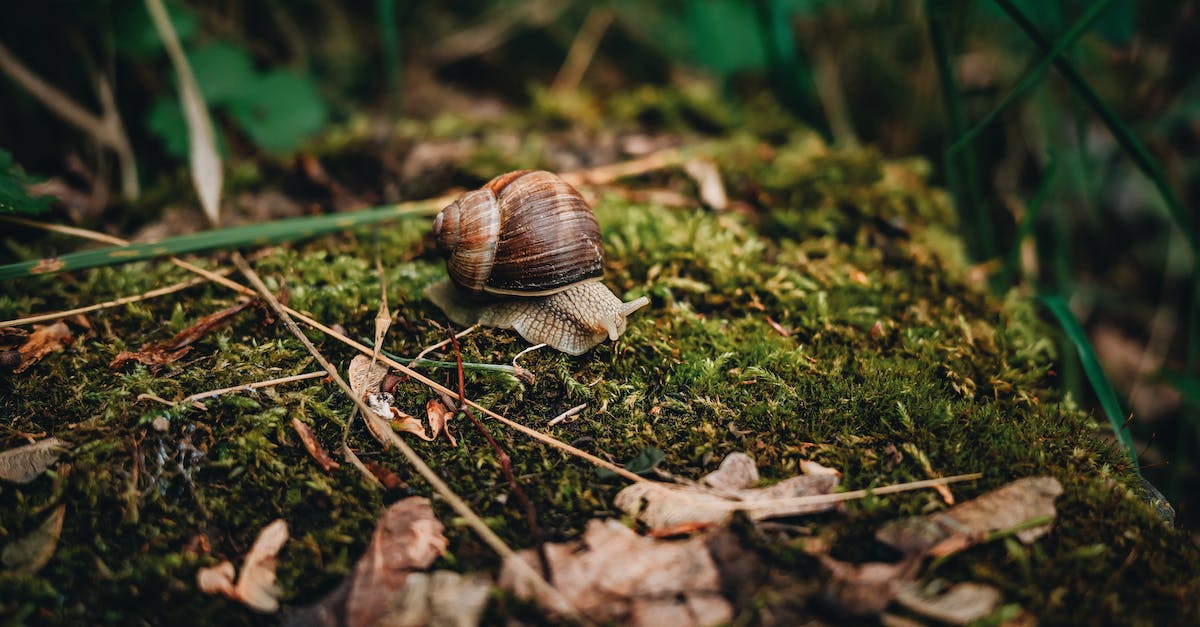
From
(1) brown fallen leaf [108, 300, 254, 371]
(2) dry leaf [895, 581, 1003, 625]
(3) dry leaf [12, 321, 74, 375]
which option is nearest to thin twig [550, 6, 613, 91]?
(1) brown fallen leaf [108, 300, 254, 371]

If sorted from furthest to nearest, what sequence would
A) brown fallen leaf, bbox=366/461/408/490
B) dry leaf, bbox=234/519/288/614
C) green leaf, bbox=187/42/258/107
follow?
green leaf, bbox=187/42/258/107 → brown fallen leaf, bbox=366/461/408/490 → dry leaf, bbox=234/519/288/614

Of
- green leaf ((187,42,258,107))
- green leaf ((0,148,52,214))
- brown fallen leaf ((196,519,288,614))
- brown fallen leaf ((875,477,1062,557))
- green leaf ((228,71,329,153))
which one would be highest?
green leaf ((187,42,258,107))

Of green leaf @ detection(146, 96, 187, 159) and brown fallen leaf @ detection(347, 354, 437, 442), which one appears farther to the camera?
green leaf @ detection(146, 96, 187, 159)

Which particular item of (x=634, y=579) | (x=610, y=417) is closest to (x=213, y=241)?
(x=610, y=417)

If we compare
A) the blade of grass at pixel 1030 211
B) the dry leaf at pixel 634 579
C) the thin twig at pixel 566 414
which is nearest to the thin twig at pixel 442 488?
the dry leaf at pixel 634 579

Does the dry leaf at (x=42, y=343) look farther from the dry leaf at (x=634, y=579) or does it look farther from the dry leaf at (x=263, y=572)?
the dry leaf at (x=634, y=579)

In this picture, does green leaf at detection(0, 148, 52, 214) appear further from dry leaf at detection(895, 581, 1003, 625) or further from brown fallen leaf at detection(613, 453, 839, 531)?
dry leaf at detection(895, 581, 1003, 625)

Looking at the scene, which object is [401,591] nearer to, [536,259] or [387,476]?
[387,476]

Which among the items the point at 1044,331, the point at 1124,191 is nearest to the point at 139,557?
the point at 1044,331
